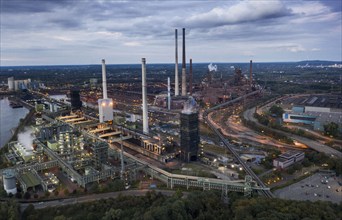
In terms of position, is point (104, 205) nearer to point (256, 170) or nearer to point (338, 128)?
point (256, 170)

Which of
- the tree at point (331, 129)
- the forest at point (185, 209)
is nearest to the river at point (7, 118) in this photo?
the forest at point (185, 209)

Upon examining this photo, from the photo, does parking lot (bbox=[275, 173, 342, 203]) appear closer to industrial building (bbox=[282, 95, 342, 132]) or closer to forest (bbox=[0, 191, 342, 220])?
forest (bbox=[0, 191, 342, 220])

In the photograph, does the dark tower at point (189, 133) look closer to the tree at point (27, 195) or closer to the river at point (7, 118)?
the tree at point (27, 195)

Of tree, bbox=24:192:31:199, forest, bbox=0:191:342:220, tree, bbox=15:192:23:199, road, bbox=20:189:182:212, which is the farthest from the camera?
tree, bbox=15:192:23:199

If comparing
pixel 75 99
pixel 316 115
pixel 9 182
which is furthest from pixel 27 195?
pixel 316 115

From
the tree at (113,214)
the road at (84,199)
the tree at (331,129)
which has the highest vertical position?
the tree at (331,129)

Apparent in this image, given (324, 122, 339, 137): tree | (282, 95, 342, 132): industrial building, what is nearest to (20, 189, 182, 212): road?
(324, 122, 339, 137): tree
